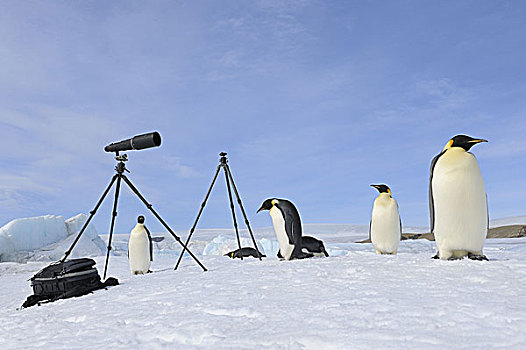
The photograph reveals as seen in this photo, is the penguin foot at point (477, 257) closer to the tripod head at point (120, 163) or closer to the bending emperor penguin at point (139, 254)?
the tripod head at point (120, 163)

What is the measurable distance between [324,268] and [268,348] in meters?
1.54

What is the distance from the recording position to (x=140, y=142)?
2.74 metres

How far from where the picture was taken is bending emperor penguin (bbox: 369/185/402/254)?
3.91m

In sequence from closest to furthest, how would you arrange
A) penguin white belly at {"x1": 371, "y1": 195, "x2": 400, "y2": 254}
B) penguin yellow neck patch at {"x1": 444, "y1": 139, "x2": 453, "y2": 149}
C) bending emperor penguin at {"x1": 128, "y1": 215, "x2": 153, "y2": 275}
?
penguin yellow neck patch at {"x1": 444, "y1": 139, "x2": 453, "y2": 149}
penguin white belly at {"x1": 371, "y1": 195, "x2": 400, "y2": 254}
bending emperor penguin at {"x1": 128, "y1": 215, "x2": 153, "y2": 275}

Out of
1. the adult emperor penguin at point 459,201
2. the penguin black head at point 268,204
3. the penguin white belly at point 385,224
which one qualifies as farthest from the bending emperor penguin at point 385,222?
the adult emperor penguin at point 459,201

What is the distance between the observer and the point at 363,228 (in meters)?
14.2

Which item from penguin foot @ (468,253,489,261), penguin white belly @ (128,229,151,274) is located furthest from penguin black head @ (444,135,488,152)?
penguin white belly @ (128,229,151,274)

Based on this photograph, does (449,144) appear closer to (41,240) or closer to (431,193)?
(431,193)

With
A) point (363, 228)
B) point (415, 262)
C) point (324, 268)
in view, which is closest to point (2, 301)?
point (324, 268)

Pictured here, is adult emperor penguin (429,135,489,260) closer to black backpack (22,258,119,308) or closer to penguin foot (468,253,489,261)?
penguin foot (468,253,489,261)

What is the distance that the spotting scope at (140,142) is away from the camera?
2.71 metres

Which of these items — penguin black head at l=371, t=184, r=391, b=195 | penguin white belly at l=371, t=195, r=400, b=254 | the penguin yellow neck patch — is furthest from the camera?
penguin black head at l=371, t=184, r=391, b=195

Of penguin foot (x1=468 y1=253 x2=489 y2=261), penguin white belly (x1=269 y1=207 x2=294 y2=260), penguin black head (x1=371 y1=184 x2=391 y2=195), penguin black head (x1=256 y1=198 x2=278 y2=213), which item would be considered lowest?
penguin foot (x1=468 y1=253 x2=489 y2=261)

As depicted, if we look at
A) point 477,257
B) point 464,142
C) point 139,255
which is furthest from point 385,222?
point 139,255
